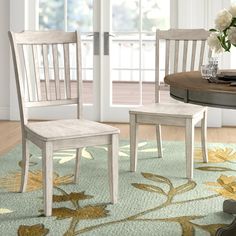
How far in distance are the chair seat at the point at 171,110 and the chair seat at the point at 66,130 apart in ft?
1.99

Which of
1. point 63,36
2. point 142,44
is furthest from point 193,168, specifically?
Answer: point 142,44

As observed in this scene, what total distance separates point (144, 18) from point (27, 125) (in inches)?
110

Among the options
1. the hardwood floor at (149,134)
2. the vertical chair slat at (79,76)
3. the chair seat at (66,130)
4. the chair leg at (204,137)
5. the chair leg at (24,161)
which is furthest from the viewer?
the hardwood floor at (149,134)

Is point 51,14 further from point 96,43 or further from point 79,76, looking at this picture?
point 79,76

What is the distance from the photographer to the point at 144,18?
579cm

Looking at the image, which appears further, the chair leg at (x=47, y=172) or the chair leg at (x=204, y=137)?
the chair leg at (x=204, y=137)

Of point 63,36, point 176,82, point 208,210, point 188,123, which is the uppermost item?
point 63,36

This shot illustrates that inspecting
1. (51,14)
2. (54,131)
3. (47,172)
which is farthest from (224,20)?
(51,14)

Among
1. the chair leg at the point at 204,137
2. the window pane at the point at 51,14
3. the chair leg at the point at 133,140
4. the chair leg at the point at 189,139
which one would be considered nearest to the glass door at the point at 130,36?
the window pane at the point at 51,14

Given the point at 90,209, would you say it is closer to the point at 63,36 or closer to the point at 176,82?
the point at 176,82

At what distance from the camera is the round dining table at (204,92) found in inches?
99.2

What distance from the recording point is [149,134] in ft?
17.5

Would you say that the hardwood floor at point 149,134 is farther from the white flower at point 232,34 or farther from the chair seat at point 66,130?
the white flower at point 232,34

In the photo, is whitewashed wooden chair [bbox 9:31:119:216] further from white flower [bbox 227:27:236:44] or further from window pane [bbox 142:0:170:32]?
window pane [bbox 142:0:170:32]
